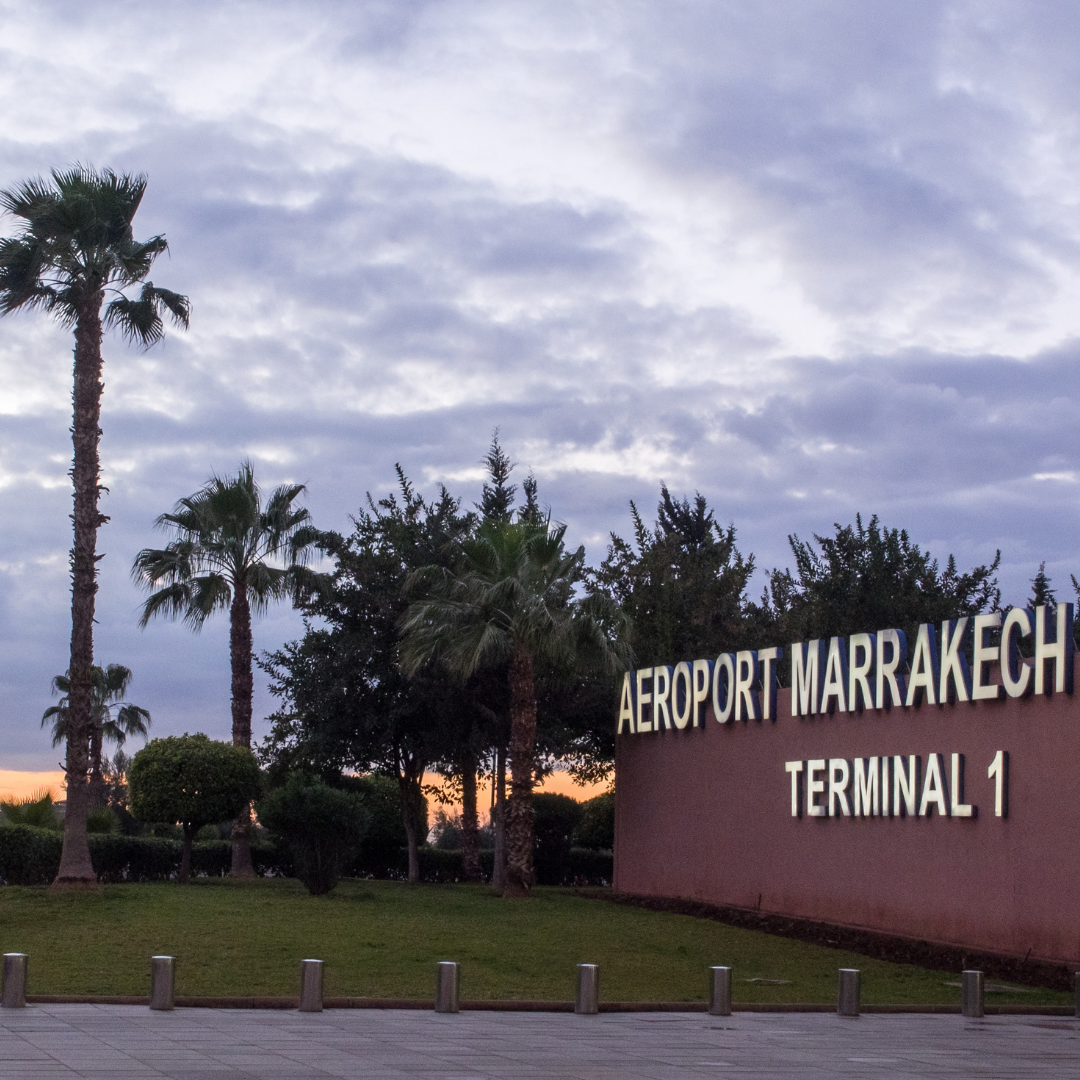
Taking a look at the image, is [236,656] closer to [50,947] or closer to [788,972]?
[50,947]

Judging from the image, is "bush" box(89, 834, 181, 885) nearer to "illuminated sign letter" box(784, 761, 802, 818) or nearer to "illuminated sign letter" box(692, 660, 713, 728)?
"illuminated sign letter" box(692, 660, 713, 728)

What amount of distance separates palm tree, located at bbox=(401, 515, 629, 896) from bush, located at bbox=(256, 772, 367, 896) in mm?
3151

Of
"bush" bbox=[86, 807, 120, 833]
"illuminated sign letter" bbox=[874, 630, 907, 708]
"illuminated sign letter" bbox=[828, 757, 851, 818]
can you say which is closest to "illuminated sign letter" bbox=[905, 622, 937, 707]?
"illuminated sign letter" bbox=[874, 630, 907, 708]

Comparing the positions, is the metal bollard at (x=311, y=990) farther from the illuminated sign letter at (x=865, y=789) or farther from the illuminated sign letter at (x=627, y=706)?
the illuminated sign letter at (x=627, y=706)

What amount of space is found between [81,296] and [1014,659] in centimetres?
1753

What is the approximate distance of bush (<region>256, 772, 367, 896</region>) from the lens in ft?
86.4

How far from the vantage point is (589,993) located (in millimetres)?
14172

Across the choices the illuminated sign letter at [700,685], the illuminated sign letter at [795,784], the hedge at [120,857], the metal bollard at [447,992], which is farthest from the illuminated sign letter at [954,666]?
the hedge at [120,857]

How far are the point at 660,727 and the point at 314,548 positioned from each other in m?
11.0

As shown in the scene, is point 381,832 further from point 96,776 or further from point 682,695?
point 96,776

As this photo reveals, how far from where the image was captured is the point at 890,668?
72.5 feet

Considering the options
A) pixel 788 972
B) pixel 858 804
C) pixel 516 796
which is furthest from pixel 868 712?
pixel 516 796

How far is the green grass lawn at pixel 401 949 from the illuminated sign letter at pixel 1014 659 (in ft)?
13.0

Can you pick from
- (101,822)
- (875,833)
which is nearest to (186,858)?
(101,822)
